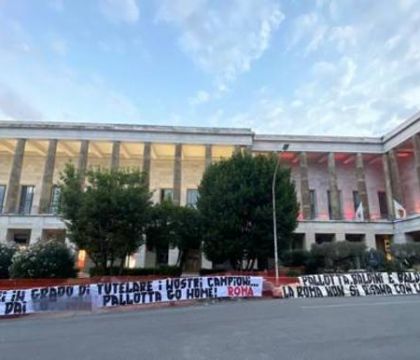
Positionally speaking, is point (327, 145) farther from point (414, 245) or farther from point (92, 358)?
point (92, 358)

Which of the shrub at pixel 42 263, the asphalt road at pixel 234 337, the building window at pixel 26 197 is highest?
the building window at pixel 26 197

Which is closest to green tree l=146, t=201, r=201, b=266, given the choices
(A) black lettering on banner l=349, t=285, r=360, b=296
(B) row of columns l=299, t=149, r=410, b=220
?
(A) black lettering on banner l=349, t=285, r=360, b=296

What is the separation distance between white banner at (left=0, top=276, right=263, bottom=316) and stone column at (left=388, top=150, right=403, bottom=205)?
25.6 m

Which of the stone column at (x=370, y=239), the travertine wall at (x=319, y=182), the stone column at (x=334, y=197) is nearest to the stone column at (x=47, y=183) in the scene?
the travertine wall at (x=319, y=182)

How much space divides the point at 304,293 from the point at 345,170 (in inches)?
1165

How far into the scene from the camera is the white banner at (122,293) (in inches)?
513

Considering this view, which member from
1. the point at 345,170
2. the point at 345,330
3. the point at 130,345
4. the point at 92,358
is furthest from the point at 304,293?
the point at 345,170

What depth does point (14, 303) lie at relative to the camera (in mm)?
12867

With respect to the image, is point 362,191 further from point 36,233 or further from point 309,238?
point 36,233

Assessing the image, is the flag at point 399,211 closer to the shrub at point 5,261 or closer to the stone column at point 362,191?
the stone column at point 362,191

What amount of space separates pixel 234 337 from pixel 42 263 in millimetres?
16215

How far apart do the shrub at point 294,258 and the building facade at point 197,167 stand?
563cm

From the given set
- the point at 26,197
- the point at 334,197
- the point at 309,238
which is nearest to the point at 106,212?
the point at 309,238

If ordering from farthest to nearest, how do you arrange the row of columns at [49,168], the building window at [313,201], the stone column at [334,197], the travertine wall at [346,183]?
1. the travertine wall at [346,183]
2. the building window at [313,201]
3. the stone column at [334,197]
4. the row of columns at [49,168]
